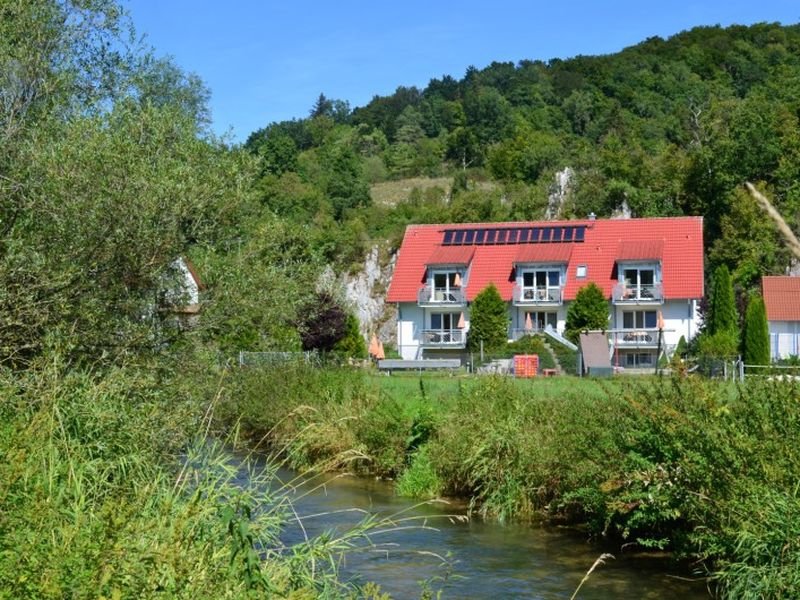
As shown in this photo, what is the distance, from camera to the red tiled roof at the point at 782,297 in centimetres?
4688

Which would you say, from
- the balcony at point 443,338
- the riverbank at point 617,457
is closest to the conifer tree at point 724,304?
the balcony at point 443,338

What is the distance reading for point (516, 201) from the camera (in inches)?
2670

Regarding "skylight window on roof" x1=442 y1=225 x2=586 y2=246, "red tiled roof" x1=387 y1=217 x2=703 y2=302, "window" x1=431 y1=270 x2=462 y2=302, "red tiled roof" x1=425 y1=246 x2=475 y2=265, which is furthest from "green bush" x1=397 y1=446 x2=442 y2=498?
"skylight window on roof" x1=442 y1=225 x2=586 y2=246

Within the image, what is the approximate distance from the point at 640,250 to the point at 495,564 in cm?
4236

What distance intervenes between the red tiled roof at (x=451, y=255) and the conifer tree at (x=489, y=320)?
4059 millimetres

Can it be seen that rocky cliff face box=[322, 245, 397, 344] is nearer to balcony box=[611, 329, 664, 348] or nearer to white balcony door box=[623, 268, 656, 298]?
white balcony door box=[623, 268, 656, 298]

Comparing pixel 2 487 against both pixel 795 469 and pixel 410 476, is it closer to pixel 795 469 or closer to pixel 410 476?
pixel 795 469

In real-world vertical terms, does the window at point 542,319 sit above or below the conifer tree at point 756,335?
above

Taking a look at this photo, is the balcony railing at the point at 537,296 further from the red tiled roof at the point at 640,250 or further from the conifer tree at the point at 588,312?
the red tiled roof at the point at 640,250

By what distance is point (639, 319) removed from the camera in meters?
53.0

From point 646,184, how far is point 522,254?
1351cm

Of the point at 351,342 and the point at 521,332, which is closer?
the point at 351,342

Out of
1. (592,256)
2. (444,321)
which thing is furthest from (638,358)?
(444,321)

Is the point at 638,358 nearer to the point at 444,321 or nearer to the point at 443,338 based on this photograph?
the point at 443,338
